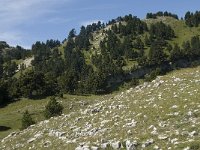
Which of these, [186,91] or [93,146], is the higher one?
[186,91]

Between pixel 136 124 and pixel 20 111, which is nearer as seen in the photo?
pixel 136 124

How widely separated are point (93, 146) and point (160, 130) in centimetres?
419

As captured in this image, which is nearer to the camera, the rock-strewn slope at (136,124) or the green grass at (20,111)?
the rock-strewn slope at (136,124)

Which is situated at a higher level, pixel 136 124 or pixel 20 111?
pixel 136 124

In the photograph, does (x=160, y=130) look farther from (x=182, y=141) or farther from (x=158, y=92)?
(x=158, y=92)

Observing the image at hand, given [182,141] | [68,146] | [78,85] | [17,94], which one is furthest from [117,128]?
[78,85]

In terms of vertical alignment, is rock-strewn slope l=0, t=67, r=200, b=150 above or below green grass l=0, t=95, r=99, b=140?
above

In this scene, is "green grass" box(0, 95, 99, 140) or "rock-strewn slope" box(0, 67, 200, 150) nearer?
"rock-strewn slope" box(0, 67, 200, 150)

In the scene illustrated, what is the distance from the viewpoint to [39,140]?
35312 mm

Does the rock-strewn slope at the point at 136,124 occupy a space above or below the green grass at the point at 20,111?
above

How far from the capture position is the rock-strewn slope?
23.5 meters

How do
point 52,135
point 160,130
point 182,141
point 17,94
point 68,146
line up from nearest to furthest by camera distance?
point 182,141 < point 160,130 < point 68,146 < point 52,135 < point 17,94

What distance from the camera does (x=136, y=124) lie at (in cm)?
2805

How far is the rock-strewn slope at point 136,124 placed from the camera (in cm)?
2355
